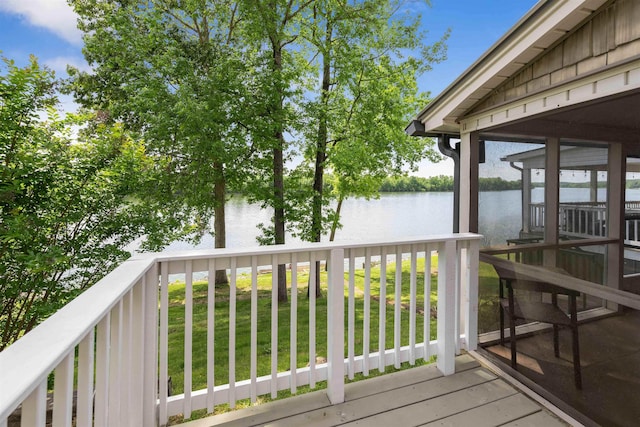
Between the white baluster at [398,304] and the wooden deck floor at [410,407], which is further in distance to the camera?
the white baluster at [398,304]

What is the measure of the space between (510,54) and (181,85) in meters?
5.79

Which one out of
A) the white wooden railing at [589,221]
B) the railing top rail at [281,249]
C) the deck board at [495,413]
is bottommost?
the deck board at [495,413]

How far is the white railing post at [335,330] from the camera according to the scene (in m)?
2.23

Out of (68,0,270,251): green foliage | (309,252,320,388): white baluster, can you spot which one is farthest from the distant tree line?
(68,0,270,251): green foliage

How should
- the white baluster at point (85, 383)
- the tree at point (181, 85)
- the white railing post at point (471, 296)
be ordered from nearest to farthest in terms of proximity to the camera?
1. the white baluster at point (85, 383)
2. the white railing post at point (471, 296)
3. the tree at point (181, 85)

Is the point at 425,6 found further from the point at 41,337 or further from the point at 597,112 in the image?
the point at 41,337

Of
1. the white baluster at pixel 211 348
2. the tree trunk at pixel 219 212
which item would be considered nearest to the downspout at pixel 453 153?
the white baluster at pixel 211 348

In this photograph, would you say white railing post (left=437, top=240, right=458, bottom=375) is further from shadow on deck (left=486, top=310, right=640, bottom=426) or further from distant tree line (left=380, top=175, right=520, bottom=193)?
distant tree line (left=380, top=175, right=520, bottom=193)

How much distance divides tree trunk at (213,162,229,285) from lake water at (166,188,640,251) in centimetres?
36

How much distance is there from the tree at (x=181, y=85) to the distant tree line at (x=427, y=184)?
4779 mm

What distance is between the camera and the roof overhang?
2.04m

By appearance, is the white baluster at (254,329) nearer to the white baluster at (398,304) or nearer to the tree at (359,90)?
the white baluster at (398,304)

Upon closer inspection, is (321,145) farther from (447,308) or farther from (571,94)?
(571,94)

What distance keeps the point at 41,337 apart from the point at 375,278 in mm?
9326
